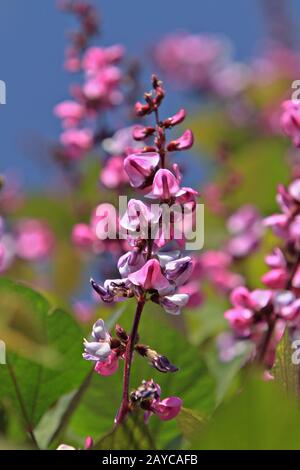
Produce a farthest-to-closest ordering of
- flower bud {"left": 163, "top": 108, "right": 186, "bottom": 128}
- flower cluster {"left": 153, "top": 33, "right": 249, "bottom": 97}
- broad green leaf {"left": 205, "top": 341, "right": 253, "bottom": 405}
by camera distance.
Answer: flower cluster {"left": 153, "top": 33, "right": 249, "bottom": 97} → broad green leaf {"left": 205, "top": 341, "right": 253, "bottom": 405} → flower bud {"left": 163, "top": 108, "right": 186, "bottom": 128}

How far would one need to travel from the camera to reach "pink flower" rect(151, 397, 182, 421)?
0.66 meters

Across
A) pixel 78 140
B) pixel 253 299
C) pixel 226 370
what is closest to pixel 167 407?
pixel 253 299

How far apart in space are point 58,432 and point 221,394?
22cm

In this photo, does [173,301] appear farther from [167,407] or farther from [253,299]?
[253,299]

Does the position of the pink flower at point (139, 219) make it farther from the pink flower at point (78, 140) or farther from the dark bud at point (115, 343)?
the pink flower at point (78, 140)

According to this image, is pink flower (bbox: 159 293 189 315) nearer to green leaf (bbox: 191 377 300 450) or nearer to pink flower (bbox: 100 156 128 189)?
green leaf (bbox: 191 377 300 450)

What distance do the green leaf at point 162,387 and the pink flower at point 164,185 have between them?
0.19 meters

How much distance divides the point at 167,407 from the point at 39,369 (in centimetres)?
20

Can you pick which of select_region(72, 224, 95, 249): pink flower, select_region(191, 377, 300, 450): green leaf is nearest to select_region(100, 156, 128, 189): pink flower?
select_region(72, 224, 95, 249): pink flower

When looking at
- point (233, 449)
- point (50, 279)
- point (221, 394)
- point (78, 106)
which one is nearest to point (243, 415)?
point (233, 449)

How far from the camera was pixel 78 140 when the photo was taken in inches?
44.8

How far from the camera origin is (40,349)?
393 mm

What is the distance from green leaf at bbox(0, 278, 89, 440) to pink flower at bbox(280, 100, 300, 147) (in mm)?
284
